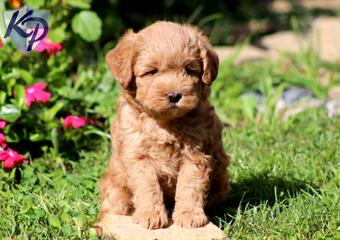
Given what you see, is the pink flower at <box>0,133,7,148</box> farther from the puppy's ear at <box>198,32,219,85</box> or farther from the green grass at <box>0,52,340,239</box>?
the puppy's ear at <box>198,32,219,85</box>

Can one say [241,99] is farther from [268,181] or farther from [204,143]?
[204,143]

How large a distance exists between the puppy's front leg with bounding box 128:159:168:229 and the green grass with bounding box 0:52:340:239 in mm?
360

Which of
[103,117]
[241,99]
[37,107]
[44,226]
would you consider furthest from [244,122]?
[44,226]

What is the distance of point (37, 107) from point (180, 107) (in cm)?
237

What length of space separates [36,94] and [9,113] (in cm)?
36

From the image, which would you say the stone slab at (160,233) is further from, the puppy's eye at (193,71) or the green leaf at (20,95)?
the green leaf at (20,95)

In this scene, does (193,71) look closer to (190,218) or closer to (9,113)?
(190,218)

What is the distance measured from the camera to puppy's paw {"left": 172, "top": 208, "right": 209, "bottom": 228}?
444 centimetres

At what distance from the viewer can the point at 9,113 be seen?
585cm

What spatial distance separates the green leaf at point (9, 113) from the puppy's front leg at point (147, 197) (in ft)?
5.54

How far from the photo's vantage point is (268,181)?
5473 mm

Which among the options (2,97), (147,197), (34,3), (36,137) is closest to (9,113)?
(2,97)

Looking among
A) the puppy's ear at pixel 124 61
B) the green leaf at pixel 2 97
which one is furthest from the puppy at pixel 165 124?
the green leaf at pixel 2 97

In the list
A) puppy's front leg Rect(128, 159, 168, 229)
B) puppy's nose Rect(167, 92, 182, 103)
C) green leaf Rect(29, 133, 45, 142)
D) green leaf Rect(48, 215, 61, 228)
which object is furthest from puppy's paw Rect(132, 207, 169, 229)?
green leaf Rect(29, 133, 45, 142)
